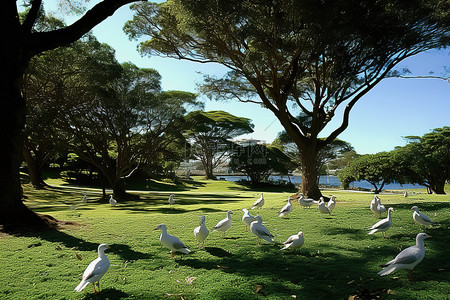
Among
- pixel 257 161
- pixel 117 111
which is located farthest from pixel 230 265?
pixel 257 161

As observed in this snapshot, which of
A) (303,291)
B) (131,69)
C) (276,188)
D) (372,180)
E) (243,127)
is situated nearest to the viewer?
(303,291)

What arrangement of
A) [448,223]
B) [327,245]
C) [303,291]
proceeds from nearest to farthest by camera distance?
1. [303,291]
2. [327,245]
3. [448,223]

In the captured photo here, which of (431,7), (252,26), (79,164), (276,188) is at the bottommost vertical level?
(276,188)

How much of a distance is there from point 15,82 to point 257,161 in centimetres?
4032

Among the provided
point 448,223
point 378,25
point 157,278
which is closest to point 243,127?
point 378,25

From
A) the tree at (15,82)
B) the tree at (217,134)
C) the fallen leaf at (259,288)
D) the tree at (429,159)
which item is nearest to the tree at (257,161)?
the tree at (217,134)

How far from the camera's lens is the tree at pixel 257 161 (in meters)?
46.7

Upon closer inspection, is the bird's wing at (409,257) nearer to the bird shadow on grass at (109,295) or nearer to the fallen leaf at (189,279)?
the fallen leaf at (189,279)

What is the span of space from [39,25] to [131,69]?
662 centimetres

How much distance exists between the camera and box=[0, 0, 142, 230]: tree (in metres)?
7.91

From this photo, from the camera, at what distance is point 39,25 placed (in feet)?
57.1

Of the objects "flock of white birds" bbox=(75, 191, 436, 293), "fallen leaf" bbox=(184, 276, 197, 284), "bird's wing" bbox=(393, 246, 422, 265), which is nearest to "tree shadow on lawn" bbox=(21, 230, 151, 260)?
"flock of white birds" bbox=(75, 191, 436, 293)

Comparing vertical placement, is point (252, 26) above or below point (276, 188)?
above

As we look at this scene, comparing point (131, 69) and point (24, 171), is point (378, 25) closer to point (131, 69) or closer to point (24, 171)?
point (131, 69)
